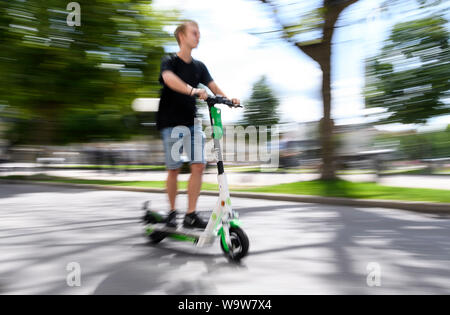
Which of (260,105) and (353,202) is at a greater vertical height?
(260,105)

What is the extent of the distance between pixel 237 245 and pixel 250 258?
21 cm

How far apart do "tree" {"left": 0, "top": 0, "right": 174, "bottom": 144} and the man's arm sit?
15.4 ft

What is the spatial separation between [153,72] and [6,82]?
515 cm

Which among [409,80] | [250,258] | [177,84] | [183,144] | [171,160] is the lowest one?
[250,258]

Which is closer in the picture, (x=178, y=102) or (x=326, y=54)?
(x=178, y=102)

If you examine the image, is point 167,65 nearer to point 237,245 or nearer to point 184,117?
point 184,117

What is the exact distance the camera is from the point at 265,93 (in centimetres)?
5444

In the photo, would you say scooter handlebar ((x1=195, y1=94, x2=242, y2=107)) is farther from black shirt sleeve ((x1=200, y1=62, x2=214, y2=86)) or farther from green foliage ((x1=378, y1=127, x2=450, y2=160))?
green foliage ((x1=378, y1=127, x2=450, y2=160))

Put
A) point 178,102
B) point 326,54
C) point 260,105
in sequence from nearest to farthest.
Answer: point 178,102 < point 326,54 < point 260,105

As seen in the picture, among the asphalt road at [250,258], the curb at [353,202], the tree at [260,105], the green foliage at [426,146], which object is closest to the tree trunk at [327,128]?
the curb at [353,202]

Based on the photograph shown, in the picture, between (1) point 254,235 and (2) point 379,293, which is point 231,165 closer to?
(1) point 254,235

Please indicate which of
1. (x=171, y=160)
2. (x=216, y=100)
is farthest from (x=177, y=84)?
(x=171, y=160)

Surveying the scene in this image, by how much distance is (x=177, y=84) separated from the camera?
11.5 feet
